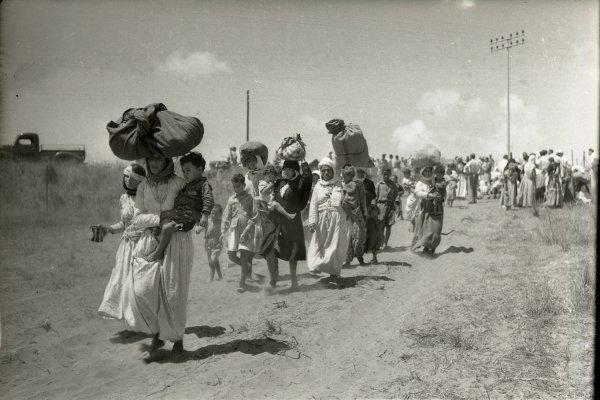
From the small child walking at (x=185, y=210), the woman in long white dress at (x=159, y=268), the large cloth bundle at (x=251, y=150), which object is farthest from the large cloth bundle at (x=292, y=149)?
the woman in long white dress at (x=159, y=268)

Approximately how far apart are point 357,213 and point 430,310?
10.00ft

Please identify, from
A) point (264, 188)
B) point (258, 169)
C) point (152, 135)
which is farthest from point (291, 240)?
point (152, 135)

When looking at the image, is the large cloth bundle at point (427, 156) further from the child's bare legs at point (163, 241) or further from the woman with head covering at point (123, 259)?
the child's bare legs at point (163, 241)

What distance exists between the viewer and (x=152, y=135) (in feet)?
15.8

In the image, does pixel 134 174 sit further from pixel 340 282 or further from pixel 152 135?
pixel 340 282

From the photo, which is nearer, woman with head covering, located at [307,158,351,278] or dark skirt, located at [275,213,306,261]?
dark skirt, located at [275,213,306,261]

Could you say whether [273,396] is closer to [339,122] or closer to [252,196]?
[252,196]

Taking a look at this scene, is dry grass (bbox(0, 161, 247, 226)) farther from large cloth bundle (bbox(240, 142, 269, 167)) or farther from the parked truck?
large cloth bundle (bbox(240, 142, 269, 167))

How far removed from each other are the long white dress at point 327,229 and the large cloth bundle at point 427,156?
11.1 feet

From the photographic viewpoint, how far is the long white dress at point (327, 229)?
802cm

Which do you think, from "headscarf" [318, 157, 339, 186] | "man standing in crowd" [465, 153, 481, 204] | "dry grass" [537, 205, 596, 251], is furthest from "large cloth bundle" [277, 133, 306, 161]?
"man standing in crowd" [465, 153, 481, 204]

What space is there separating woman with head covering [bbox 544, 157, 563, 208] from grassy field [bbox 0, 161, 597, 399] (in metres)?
8.58

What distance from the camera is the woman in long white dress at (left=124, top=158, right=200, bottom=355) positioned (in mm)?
4961

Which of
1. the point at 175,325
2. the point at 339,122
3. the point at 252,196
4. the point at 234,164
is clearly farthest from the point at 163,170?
the point at 234,164
